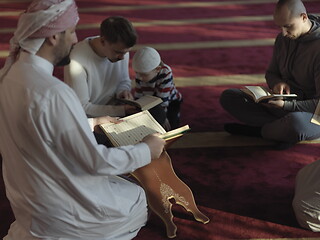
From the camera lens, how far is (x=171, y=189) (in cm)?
216

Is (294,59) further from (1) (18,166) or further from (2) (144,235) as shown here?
(1) (18,166)

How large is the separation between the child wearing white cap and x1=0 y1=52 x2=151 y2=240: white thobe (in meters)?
0.78

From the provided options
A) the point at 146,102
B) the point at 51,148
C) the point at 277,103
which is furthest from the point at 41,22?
the point at 277,103

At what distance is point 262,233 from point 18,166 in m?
1.17

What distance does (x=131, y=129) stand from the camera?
6.91 ft

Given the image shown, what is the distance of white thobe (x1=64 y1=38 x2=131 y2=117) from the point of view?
2521 millimetres

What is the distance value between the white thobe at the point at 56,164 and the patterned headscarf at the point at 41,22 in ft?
0.17

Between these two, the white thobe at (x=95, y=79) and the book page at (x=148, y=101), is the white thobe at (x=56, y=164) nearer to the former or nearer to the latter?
the book page at (x=148, y=101)

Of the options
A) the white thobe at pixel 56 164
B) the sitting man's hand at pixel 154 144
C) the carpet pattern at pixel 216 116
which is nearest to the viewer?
the white thobe at pixel 56 164

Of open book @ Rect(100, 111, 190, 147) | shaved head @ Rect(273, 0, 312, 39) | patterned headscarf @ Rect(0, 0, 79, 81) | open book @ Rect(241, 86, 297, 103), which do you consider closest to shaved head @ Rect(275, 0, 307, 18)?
shaved head @ Rect(273, 0, 312, 39)

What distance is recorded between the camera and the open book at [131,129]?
2037 millimetres

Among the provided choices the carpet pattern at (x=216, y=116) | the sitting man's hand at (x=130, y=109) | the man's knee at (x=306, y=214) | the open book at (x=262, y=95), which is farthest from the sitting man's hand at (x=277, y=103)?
the sitting man's hand at (x=130, y=109)

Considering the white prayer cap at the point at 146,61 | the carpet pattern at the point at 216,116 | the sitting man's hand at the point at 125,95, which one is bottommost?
the carpet pattern at the point at 216,116

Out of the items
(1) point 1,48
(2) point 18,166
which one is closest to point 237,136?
(2) point 18,166
